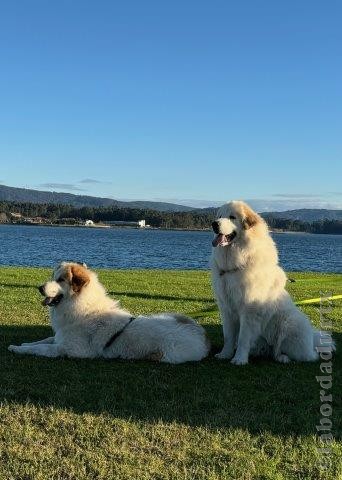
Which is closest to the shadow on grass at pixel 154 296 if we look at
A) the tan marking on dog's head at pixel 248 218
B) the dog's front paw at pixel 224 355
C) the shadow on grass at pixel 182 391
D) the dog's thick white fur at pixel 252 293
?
the dog's front paw at pixel 224 355

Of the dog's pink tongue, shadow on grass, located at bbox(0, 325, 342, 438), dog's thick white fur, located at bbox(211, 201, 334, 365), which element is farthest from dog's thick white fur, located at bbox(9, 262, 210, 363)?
the dog's pink tongue

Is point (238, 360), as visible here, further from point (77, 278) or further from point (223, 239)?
point (77, 278)

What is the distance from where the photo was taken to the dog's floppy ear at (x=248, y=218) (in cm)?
763

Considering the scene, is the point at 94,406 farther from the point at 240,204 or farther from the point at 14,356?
the point at 240,204

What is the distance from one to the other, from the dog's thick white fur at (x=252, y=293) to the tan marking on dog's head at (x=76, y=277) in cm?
201

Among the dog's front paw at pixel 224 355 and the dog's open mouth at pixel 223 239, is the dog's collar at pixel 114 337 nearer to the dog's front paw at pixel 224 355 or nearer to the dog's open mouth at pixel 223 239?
the dog's front paw at pixel 224 355

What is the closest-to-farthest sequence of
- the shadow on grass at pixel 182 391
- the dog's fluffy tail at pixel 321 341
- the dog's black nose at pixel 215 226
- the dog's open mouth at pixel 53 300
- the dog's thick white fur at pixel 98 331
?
the shadow on grass at pixel 182 391 < the dog's black nose at pixel 215 226 < the dog's thick white fur at pixel 98 331 < the dog's open mouth at pixel 53 300 < the dog's fluffy tail at pixel 321 341

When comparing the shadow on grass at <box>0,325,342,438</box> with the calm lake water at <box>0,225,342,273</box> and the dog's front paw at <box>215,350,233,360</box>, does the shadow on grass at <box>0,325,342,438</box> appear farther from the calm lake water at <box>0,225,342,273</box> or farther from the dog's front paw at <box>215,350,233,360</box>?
the calm lake water at <box>0,225,342,273</box>

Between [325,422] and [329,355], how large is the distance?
9.98ft

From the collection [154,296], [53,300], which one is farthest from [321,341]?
[154,296]

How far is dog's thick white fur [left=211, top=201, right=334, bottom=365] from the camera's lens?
7676mm

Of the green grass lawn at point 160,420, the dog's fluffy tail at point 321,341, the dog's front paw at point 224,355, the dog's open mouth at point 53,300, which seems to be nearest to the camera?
the green grass lawn at point 160,420

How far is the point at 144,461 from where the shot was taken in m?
4.29

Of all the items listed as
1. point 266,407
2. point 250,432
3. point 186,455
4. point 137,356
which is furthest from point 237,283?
point 186,455
